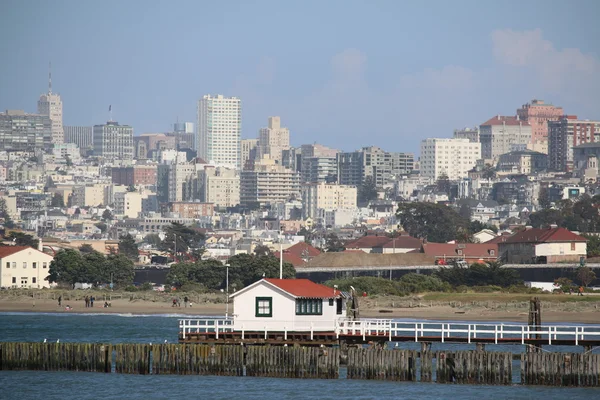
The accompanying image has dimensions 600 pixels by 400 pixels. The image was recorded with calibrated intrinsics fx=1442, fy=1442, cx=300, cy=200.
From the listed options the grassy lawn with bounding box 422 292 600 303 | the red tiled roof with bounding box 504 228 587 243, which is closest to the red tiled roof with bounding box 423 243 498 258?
the red tiled roof with bounding box 504 228 587 243

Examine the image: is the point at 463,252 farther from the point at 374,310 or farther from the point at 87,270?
the point at 374,310

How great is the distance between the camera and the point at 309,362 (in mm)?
60719

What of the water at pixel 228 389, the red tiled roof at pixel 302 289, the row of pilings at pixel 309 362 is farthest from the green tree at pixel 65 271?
the red tiled roof at pixel 302 289

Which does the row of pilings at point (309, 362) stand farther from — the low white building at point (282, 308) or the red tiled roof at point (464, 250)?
the red tiled roof at point (464, 250)

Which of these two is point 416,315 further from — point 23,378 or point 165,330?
point 23,378

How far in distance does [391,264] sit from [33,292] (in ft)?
164

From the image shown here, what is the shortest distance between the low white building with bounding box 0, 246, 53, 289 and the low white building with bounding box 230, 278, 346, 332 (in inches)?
3590

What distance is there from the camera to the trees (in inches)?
6033

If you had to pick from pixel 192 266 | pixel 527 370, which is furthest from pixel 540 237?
pixel 527 370

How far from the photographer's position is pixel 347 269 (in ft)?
551

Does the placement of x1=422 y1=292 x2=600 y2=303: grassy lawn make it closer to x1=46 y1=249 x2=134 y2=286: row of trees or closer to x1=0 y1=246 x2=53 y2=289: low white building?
x1=46 y1=249 x2=134 y2=286: row of trees

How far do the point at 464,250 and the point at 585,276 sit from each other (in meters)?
33.1

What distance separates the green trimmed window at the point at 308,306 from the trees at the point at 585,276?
92912 millimetres

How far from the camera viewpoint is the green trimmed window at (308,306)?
210 feet
